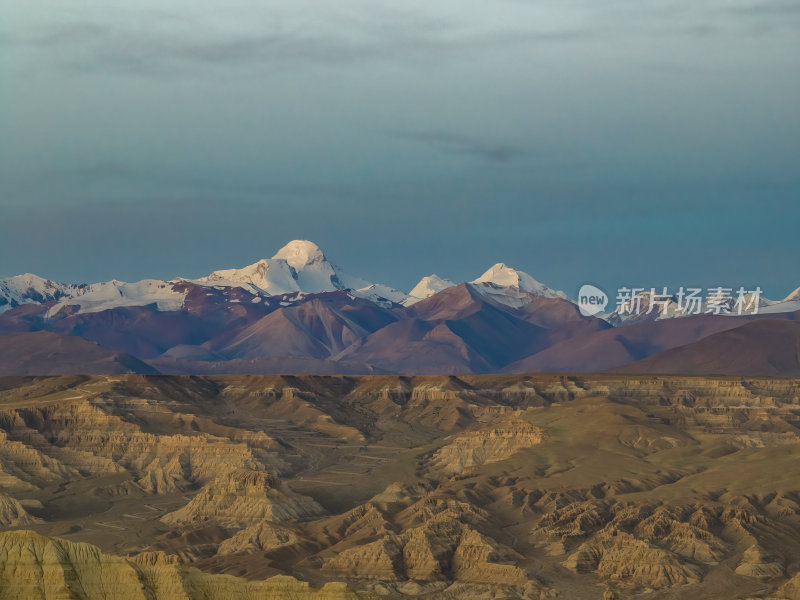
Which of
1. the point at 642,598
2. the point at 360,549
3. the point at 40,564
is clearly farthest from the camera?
the point at 360,549

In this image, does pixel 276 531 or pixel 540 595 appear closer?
pixel 540 595

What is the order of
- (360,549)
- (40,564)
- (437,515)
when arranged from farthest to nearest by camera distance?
(437,515)
(360,549)
(40,564)

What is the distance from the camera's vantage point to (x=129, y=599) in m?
91.2

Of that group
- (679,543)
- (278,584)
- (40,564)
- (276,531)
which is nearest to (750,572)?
(679,543)

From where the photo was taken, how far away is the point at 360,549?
178m

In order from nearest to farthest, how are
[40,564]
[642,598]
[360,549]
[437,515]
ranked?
[40,564] → [642,598] → [360,549] → [437,515]

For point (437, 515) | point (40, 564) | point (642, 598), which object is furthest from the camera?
point (437, 515)

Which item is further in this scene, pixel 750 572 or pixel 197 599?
pixel 750 572

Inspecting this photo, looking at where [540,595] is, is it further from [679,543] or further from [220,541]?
[220,541]

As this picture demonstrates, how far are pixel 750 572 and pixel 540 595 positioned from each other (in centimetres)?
2782

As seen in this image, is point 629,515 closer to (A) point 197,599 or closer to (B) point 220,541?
(B) point 220,541

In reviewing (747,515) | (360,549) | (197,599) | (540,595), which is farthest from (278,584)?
(747,515)

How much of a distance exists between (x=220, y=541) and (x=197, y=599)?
108 m

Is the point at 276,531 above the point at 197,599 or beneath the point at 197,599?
beneath
